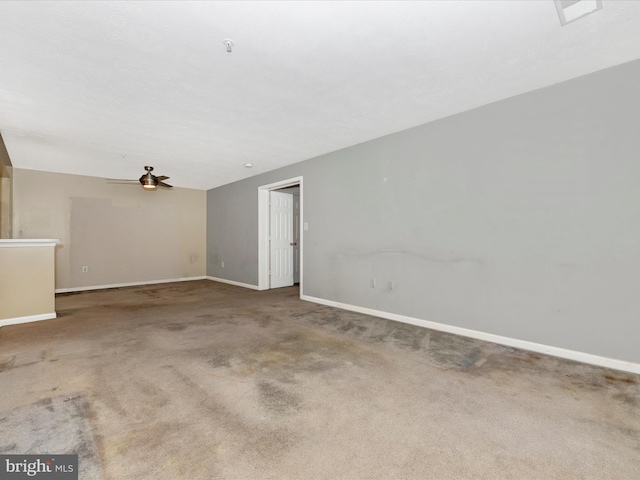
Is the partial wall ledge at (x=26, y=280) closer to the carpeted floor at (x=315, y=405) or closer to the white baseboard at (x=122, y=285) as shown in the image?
the carpeted floor at (x=315, y=405)

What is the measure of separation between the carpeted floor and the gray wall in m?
0.44

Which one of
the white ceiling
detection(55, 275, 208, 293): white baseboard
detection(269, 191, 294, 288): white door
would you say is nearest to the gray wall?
the white ceiling

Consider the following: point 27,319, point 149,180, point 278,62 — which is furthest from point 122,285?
point 278,62

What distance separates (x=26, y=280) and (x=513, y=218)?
20.4 ft

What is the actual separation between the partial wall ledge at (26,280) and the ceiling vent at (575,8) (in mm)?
5935

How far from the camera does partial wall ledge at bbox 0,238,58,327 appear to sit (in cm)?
385

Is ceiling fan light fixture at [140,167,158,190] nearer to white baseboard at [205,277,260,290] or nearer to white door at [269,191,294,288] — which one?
white door at [269,191,294,288]

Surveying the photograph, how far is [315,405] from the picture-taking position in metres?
1.98

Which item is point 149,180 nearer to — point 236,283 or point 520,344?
point 236,283

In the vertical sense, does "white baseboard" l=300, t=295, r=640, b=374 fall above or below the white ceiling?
below

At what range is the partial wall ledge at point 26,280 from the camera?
12.6 ft

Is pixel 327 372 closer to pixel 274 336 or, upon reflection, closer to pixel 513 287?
pixel 274 336

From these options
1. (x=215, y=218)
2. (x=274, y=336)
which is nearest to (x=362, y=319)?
(x=274, y=336)

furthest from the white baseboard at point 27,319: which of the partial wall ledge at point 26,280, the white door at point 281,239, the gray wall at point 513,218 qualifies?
the gray wall at point 513,218
